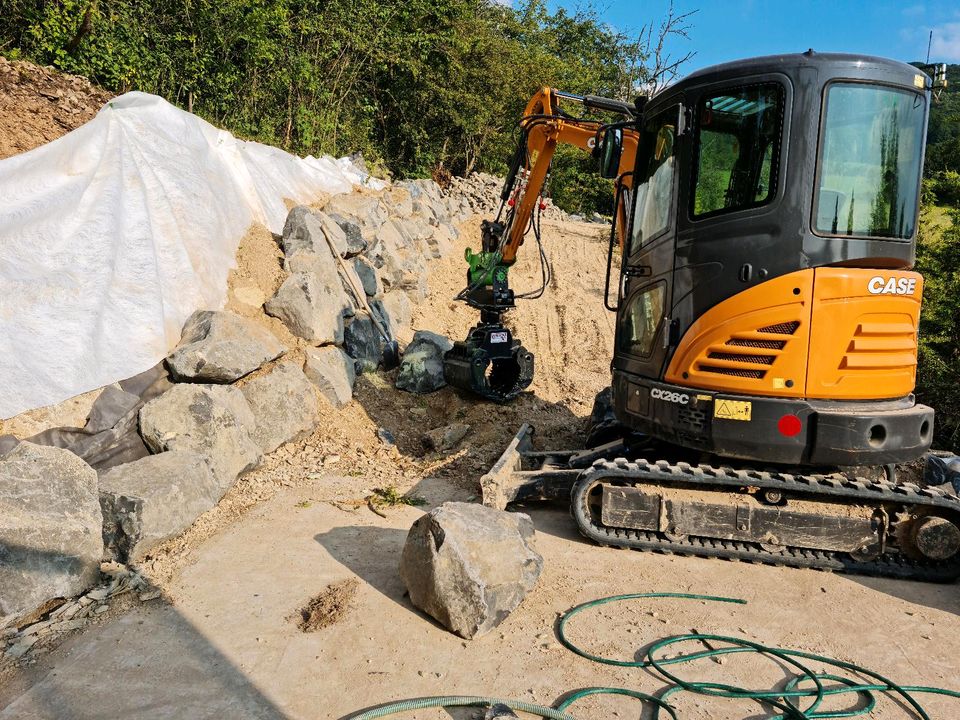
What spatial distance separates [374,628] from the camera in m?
3.51

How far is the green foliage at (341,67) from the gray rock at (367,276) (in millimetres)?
2846

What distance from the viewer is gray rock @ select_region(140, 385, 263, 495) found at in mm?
5145

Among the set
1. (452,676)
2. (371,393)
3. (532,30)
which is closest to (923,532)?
(452,676)

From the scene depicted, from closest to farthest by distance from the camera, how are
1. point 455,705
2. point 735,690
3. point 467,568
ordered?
1. point 455,705
2. point 735,690
3. point 467,568

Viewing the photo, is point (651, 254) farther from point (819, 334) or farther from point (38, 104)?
point (38, 104)

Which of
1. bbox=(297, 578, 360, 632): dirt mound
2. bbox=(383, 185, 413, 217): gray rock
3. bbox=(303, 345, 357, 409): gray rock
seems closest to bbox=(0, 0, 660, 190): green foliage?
bbox=(383, 185, 413, 217): gray rock

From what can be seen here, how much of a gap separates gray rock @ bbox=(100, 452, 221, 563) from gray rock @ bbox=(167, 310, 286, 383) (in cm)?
111

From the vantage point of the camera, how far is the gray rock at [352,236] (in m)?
9.71

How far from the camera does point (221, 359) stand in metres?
5.83

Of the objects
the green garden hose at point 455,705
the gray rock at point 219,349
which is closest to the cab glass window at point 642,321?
the green garden hose at point 455,705

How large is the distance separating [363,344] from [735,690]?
5848 mm

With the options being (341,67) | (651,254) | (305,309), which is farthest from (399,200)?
(651,254)

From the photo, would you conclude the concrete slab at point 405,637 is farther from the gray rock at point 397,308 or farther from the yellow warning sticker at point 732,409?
the gray rock at point 397,308

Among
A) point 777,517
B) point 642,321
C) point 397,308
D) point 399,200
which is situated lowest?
point 777,517
